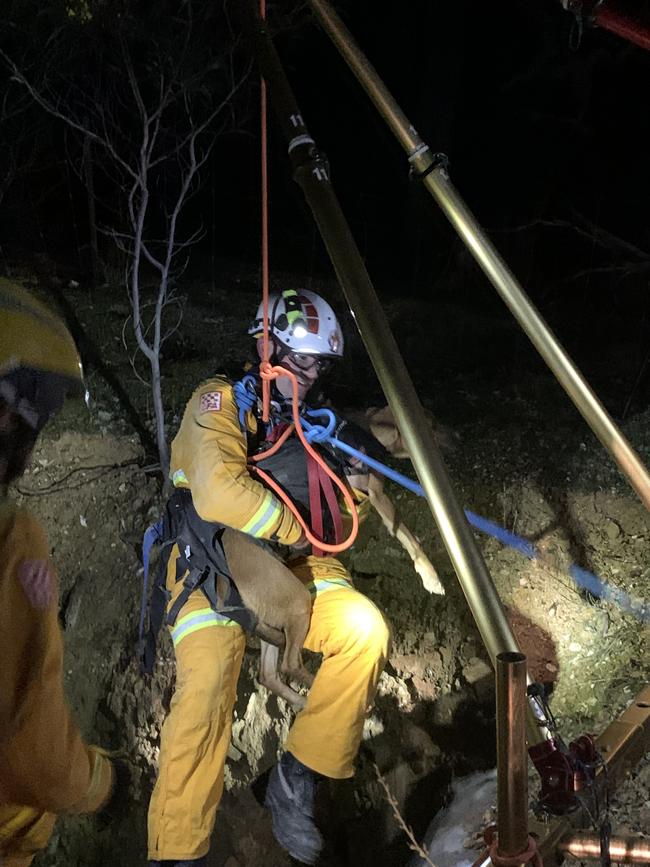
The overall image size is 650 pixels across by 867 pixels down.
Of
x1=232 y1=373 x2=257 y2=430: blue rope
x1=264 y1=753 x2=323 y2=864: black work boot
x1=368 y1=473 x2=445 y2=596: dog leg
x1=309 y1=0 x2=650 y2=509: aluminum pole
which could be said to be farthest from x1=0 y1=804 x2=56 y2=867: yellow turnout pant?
x1=368 y1=473 x2=445 y2=596: dog leg

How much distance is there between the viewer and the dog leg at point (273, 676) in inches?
162

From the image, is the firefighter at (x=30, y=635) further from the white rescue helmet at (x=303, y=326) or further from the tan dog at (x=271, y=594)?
the white rescue helmet at (x=303, y=326)

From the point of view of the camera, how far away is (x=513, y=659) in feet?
4.57

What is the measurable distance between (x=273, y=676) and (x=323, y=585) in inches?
30.1

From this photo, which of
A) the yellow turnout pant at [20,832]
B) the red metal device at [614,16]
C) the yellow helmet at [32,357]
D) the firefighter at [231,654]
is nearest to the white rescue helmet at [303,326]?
the firefighter at [231,654]

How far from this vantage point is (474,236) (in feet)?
7.79

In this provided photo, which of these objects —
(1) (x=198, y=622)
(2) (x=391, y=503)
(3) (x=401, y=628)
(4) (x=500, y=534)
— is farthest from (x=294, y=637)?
(4) (x=500, y=534)

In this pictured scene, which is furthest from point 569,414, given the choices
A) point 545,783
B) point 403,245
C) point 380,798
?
point 403,245

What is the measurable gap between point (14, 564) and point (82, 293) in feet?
32.2

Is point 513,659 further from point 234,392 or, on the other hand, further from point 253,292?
point 253,292

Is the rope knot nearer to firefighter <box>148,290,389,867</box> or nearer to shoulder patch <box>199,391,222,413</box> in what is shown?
firefighter <box>148,290,389,867</box>

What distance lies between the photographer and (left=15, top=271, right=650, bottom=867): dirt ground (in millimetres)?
4430

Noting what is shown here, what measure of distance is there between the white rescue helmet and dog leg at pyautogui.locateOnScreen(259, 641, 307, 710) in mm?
1825

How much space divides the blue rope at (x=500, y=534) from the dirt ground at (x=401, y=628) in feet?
0.21
